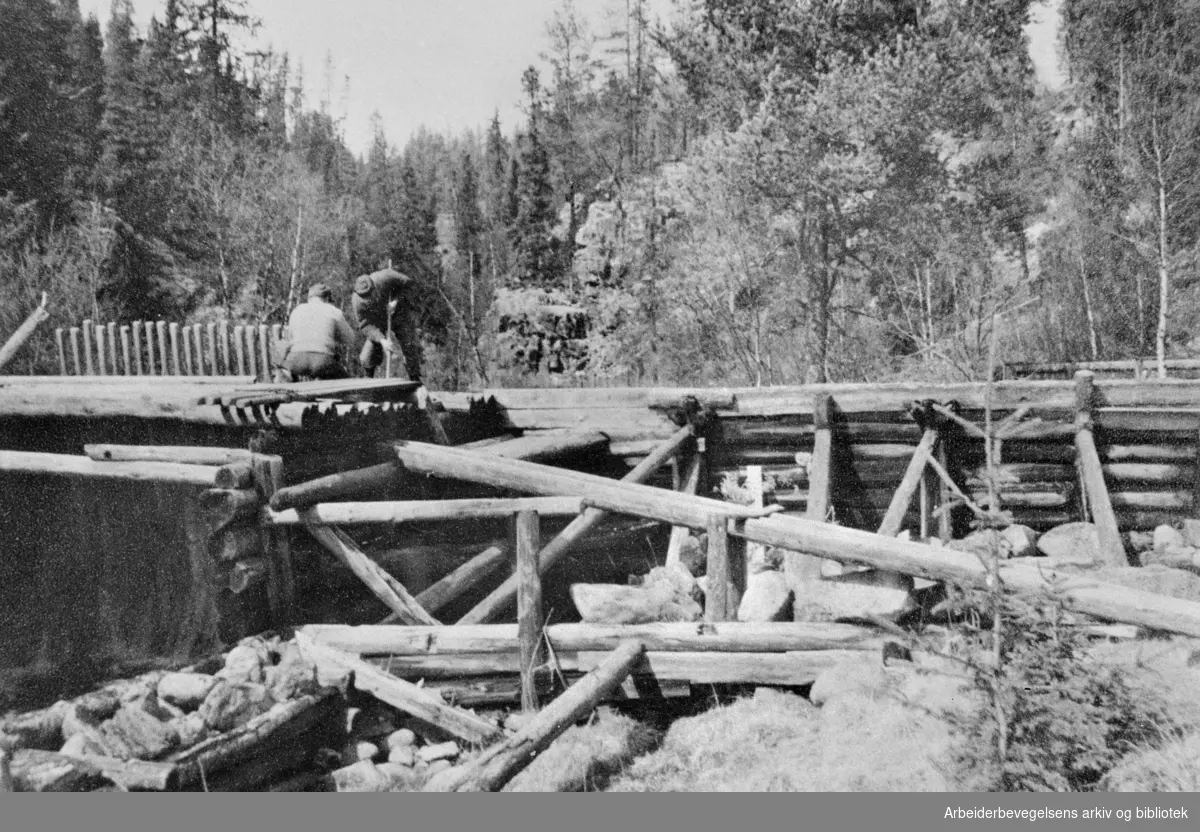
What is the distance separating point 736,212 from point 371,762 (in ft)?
51.7

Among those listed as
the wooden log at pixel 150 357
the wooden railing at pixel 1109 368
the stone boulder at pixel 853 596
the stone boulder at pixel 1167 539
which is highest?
the wooden log at pixel 150 357

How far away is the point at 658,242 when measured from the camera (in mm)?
23797

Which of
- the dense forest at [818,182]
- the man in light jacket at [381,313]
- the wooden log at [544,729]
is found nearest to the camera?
the wooden log at [544,729]

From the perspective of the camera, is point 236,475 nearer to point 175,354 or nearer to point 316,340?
point 316,340

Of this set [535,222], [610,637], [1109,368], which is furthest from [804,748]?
[535,222]

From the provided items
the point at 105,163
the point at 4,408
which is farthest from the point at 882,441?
the point at 105,163

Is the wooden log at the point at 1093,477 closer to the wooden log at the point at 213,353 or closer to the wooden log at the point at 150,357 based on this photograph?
the wooden log at the point at 213,353

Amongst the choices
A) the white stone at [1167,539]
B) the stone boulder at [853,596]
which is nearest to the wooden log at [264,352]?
the stone boulder at [853,596]

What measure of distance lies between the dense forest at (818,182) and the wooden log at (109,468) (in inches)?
159

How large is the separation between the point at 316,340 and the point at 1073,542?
24.8ft

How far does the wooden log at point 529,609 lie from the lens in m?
5.11

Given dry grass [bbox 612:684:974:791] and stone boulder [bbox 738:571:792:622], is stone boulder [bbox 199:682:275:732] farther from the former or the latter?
stone boulder [bbox 738:571:792:622]
